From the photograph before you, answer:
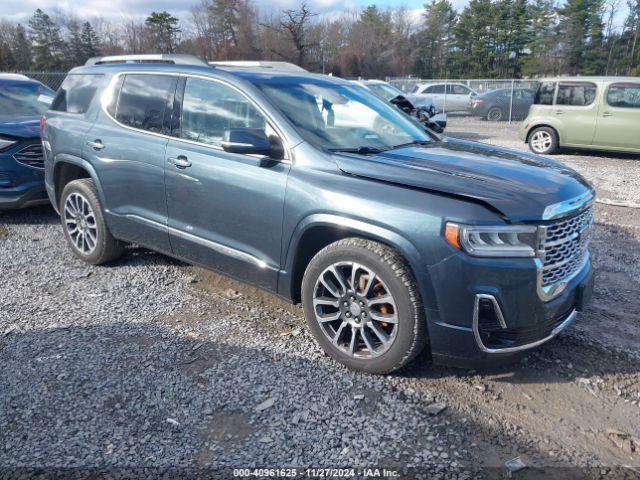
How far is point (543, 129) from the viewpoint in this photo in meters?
12.2

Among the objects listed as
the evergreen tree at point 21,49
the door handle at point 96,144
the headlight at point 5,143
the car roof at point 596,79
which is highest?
the evergreen tree at point 21,49

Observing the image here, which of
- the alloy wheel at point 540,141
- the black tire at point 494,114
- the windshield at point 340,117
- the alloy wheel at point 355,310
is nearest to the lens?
the alloy wheel at point 355,310

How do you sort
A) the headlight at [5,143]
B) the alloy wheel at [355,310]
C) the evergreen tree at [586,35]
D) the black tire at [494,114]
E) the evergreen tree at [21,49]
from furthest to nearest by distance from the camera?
the evergreen tree at [586,35] < the evergreen tree at [21,49] < the black tire at [494,114] < the headlight at [5,143] < the alloy wheel at [355,310]

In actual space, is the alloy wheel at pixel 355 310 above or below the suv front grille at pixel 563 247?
below

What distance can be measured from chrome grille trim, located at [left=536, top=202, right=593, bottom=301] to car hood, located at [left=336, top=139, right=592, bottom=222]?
5.0 inches

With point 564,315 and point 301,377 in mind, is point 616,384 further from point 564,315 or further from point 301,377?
point 301,377

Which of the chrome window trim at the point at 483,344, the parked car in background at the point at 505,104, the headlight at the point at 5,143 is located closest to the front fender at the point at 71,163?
the headlight at the point at 5,143

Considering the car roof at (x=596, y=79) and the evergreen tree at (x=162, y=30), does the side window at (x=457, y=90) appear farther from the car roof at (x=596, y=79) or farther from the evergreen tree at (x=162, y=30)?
the evergreen tree at (x=162, y=30)

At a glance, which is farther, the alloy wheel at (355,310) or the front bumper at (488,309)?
the alloy wheel at (355,310)

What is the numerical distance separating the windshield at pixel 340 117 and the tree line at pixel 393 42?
40.0 meters

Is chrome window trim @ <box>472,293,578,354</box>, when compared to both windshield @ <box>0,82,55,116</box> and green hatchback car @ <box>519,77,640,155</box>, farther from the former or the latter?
green hatchback car @ <box>519,77,640,155</box>

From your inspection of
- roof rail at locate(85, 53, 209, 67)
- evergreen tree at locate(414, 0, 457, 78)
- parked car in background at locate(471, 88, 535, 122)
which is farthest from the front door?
evergreen tree at locate(414, 0, 457, 78)

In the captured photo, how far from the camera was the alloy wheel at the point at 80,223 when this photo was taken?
4902mm

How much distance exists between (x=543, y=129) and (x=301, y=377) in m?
11.1
